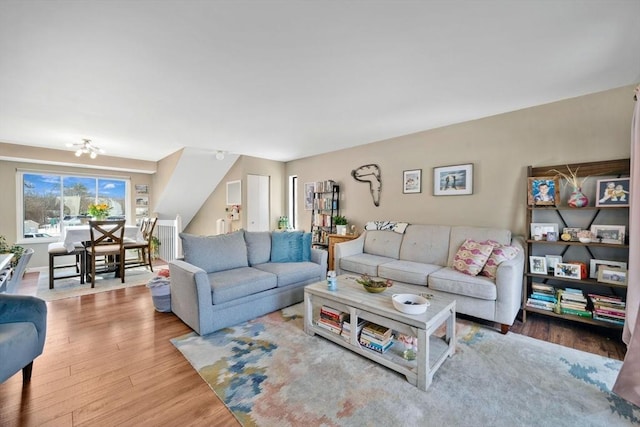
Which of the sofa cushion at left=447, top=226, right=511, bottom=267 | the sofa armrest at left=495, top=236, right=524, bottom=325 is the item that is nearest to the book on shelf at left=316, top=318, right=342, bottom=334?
the sofa armrest at left=495, top=236, right=524, bottom=325

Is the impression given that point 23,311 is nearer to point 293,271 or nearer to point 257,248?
point 257,248

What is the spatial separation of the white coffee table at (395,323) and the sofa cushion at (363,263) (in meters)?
0.87

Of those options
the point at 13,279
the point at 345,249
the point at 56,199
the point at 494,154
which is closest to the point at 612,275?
the point at 494,154

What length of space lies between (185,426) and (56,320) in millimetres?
2401

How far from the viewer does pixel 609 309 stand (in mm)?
2301

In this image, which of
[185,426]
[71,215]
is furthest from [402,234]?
Result: [71,215]

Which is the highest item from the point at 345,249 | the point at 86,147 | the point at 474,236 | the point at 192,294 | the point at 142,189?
the point at 86,147

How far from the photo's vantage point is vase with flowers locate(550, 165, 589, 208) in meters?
2.52

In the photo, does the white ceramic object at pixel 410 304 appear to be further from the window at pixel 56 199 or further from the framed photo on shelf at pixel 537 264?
the window at pixel 56 199

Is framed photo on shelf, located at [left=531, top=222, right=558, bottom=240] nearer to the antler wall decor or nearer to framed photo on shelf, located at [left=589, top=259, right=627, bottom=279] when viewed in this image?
framed photo on shelf, located at [left=589, top=259, right=627, bottom=279]

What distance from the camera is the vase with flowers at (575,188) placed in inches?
99.0

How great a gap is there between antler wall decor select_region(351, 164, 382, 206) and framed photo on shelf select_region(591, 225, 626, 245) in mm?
2540

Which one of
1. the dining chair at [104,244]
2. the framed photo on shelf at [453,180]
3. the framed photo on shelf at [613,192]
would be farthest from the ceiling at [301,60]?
the dining chair at [104,244]

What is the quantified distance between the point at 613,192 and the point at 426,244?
5.75ft
